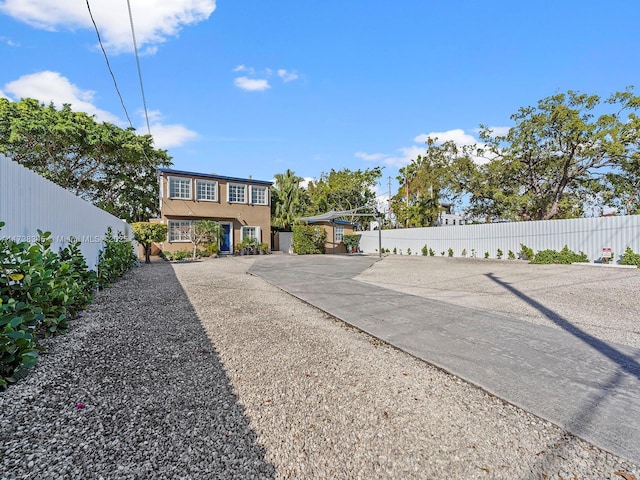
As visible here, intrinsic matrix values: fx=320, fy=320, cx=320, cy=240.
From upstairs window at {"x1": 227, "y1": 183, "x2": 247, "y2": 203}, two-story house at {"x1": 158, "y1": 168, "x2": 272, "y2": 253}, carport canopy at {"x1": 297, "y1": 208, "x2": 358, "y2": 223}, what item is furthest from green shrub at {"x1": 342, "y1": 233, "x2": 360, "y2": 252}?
upstairs window at {"x1": 227, "y1": 183, "x2": 247, "y2": 203}

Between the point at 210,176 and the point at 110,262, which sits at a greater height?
the point at 210,176

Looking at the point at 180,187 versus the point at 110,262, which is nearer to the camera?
the point at 110,262

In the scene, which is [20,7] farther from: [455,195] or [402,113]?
[455,195]

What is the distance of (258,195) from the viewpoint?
73.6 ft

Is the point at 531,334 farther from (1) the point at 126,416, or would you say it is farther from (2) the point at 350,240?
(2) the point at 350,240

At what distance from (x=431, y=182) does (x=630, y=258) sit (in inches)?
583

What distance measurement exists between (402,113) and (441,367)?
14325 millimetres

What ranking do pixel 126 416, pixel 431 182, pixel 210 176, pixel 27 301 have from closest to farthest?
pixel 126 416
pixel 27 301
pixel 210 176
pixel 431 182

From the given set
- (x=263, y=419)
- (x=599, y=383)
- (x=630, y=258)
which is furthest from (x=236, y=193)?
(x=599, y=383)

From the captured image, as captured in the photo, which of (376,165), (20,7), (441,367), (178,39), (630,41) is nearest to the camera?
(441,367)

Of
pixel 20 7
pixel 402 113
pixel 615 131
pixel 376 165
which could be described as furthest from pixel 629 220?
pixel 376 165

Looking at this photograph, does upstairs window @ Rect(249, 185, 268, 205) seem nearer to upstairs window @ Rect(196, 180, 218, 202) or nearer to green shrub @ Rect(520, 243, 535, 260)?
upstairs window @ Rect(196, 180, 218, 202)

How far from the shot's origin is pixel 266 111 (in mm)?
13398

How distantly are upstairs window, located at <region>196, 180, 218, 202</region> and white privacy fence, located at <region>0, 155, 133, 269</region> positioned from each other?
1310 cm
